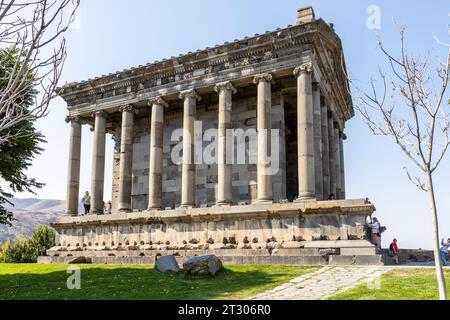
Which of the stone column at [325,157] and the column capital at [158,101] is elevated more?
the column capital at [158,101]

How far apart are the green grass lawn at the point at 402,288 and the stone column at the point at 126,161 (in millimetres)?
16378

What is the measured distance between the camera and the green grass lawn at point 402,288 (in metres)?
10.2

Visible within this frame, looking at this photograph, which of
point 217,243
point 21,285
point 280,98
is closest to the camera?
point 21,285

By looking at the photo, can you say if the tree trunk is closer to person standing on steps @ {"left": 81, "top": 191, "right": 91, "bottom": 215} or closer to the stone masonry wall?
the stone masonry wall

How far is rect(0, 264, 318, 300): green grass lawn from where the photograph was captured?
12432 mm

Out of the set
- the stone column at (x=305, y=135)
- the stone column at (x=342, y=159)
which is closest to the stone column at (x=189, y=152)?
the stone column at (x=305, y=135)

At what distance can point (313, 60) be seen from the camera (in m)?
22.5

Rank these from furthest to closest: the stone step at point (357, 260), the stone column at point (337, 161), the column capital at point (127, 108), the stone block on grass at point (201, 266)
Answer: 1. the stone column at point (337, 161)
2. the column capital at point (127, 108)
3. the stone step at point (357, 260)
4. the stone block on grass at point (201, 266)

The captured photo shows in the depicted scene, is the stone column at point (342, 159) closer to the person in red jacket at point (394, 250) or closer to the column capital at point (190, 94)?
the person in red jacket at point (394, 250)

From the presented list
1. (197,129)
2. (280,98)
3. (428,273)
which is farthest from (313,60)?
(428,273)

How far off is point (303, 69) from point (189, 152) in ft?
24.1

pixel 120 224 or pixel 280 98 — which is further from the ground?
pixel 280 98

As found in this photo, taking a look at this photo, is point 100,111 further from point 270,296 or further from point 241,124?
point 270,296

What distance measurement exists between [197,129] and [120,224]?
714 cm
